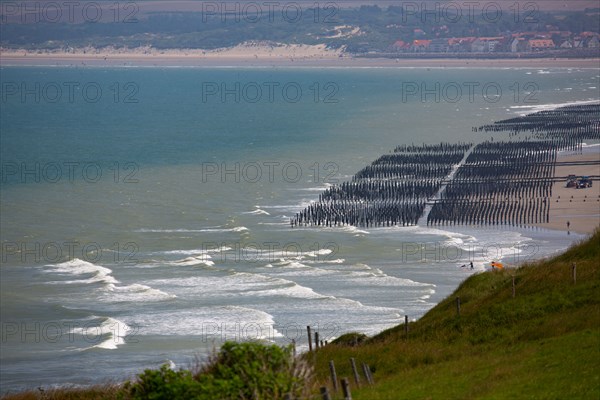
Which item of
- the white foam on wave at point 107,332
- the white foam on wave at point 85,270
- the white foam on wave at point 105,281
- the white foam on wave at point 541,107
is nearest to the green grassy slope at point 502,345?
the white foam on wave at point 107,332

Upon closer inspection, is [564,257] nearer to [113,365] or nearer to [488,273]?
[488,273]

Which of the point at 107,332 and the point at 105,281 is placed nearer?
the point at 107,332

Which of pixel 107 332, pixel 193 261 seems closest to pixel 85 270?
pixel 193 261

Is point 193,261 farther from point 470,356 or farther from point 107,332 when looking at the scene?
point 470,356

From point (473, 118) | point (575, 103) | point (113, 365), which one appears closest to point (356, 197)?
point (113, 365)

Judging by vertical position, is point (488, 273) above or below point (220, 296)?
above

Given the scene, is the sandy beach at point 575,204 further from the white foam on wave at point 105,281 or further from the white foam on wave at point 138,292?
the white foam on wave at point 105,281
